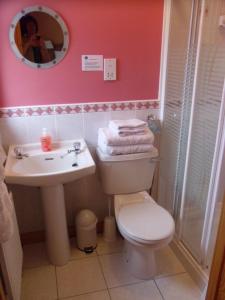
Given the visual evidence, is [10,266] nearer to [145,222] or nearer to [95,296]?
[95,296]

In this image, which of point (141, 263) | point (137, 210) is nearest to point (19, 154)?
point (137, 210)

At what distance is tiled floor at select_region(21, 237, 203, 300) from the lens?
5.31ft

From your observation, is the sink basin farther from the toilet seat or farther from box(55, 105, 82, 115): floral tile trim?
the toilet seat

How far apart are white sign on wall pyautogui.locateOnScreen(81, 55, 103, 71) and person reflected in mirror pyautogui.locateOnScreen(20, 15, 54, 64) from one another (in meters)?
0.21

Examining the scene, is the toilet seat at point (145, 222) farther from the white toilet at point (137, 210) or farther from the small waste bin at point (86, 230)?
the small waste bin at point (86, 230)

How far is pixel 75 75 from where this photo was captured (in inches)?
67.5

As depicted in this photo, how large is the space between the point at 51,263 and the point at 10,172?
835mm

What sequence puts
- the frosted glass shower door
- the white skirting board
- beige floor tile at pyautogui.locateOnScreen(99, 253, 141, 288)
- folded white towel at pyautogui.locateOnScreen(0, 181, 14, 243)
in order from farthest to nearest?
beige floor tile at pyautogui.locateOnScreen(99, 253, 141, 288) → the frosted glass shower door → the white skirting board → folded white towel at pyautogui.locateOnScreen(0, 181, 14, 243)

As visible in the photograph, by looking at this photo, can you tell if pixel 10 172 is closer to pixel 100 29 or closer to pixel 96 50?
pixel 96 50

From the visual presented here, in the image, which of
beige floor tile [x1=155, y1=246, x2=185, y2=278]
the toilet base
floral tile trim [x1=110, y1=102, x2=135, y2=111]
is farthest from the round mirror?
beige floor tile [x1=155, y1=246, x2=185, y2=278]

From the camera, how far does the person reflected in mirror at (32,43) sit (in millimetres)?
1538

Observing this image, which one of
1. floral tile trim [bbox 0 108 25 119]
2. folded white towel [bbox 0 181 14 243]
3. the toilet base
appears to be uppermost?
floral tile trim [bbox 0 108 25 119]

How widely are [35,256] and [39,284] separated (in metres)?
0.27

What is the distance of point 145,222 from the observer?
1.60m
